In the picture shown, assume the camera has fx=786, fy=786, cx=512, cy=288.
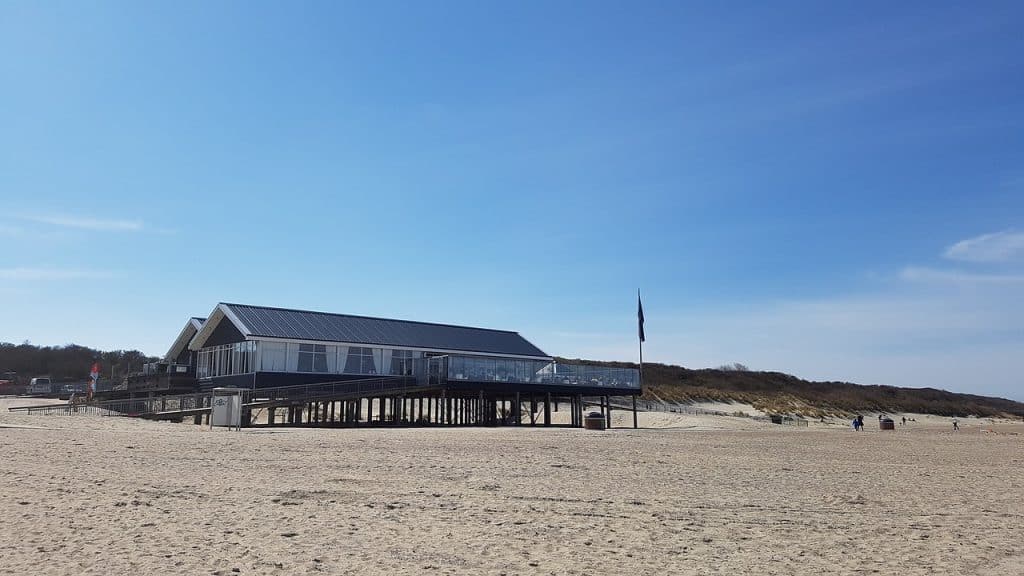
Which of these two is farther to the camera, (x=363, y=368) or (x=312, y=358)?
(x=363, y=368)

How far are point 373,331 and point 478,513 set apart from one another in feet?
110

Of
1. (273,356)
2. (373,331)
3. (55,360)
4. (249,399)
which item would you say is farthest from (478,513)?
(55,360)

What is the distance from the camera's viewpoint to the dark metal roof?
1521 inches

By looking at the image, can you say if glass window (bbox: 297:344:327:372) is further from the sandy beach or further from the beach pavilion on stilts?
the sandy beach

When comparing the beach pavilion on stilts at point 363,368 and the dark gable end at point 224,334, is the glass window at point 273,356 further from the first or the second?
the dark gable end at point 224,334

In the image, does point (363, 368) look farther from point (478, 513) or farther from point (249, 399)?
point (478, 513)

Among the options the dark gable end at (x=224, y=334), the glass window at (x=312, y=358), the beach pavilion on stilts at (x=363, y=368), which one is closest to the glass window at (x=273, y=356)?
the beach pavilion on stilts at (x=363, y=368)

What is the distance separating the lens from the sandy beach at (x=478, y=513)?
719 centimetres

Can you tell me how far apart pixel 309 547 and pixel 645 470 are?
9.24 m

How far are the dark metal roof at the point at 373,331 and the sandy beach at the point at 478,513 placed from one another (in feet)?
68.3

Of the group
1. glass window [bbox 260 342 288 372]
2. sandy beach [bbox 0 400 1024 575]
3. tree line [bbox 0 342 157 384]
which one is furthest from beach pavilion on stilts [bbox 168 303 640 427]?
tree line [bbox 0 342 157 384]

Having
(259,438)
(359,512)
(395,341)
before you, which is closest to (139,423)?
(259,438)

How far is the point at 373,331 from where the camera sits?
42.4 metres

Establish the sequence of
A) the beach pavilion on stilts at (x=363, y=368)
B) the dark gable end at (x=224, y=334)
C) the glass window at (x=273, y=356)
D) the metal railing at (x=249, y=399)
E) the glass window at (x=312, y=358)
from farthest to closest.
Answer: the dark gable end at (x=224, y=334), the glass window at (x=312, y=358), the glass window at (x=273, y=356), the beach pavilion on stilts at (x=363, y=368), the metal railing at (x=249, y=399)
